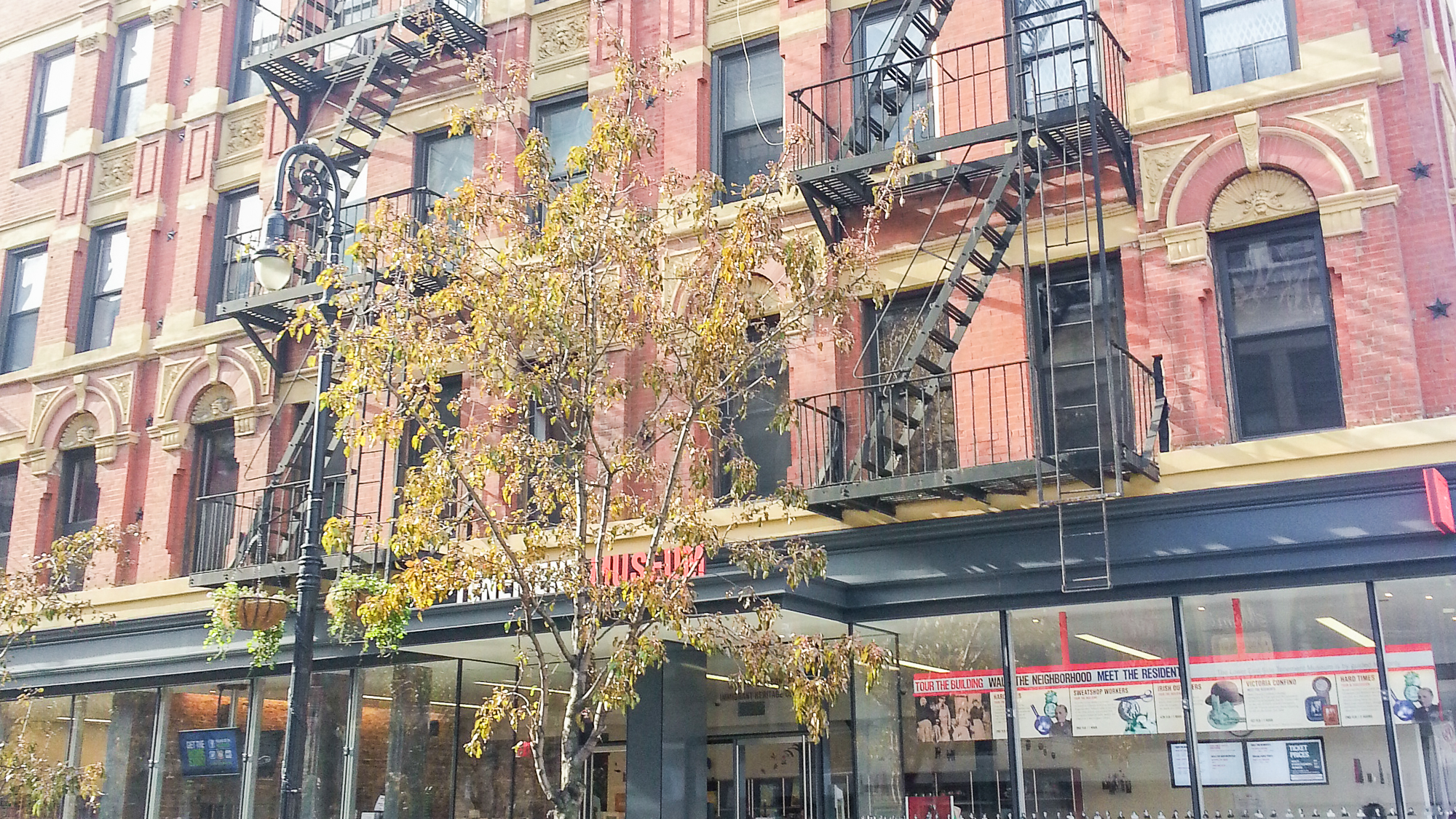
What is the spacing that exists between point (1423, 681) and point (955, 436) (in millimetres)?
5095

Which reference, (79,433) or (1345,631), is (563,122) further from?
(1345,631)

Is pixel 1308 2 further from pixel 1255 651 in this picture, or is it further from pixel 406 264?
pixel 406 264

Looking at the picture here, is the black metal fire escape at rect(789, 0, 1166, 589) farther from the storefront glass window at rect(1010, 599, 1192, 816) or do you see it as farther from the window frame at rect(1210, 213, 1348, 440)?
the window frame at rect(1210, 213, 1348, 440)

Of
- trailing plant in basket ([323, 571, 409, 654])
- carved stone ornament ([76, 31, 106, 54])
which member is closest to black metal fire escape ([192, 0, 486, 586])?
trailing plant in basket ([323, 571, 409, 654])

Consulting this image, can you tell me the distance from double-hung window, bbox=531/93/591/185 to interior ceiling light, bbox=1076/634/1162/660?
9357 millimetres

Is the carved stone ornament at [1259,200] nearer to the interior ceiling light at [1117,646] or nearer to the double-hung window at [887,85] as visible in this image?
the double-hung window at [887,85]

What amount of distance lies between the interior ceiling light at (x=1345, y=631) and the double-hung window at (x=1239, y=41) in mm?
5601

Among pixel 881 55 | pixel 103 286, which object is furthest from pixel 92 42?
pixel 881 55

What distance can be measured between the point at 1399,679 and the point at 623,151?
813 centimetres

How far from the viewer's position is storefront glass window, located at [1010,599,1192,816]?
1302cm

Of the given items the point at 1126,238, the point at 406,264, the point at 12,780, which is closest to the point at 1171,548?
the point at 1126,238

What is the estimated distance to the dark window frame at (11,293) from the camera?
76.2 ft

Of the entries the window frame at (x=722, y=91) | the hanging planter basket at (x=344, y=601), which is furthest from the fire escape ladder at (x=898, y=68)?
the hanging planter basket at (x=344, y=601)

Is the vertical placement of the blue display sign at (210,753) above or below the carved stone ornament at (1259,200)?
below
